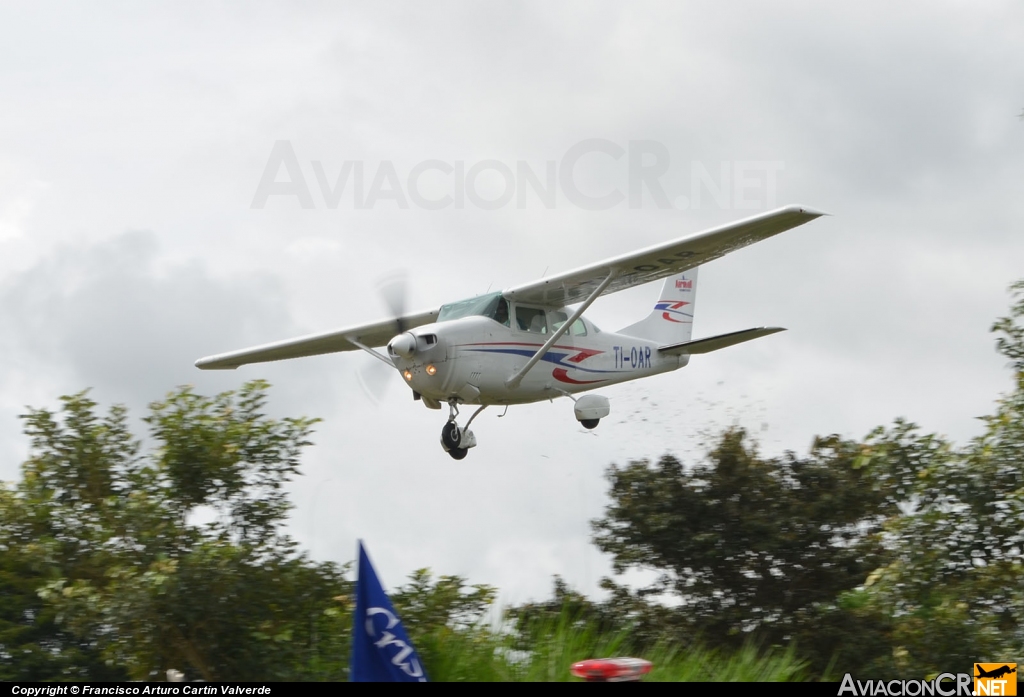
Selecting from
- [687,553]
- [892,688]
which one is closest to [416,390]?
Answer: [687,553]

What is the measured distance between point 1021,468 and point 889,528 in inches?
70.0

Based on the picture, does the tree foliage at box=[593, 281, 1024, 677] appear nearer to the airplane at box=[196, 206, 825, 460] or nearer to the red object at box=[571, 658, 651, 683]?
the airplane at box=[196, 206, 825, 460]

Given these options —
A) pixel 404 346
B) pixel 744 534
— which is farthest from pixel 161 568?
pixel 744 534

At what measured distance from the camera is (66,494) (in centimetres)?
1614

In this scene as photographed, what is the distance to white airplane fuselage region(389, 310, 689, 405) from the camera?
1451cm

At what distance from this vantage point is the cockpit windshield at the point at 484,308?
15392 millimetres

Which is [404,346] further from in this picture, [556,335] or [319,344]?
[319,344]

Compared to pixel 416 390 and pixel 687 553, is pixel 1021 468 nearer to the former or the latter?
pixel 687 553

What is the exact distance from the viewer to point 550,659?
937 centimetres

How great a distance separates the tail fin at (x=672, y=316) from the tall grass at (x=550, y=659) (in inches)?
382

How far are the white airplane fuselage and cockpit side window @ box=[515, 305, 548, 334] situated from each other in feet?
0.29

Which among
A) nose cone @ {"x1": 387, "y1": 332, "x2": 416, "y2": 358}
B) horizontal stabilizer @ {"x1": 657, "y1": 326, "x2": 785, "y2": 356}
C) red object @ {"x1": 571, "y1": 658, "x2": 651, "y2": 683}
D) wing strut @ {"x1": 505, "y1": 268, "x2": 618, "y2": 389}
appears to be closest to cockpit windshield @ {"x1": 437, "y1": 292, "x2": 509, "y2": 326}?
wing strut @ {"x1": 505, "y1": 268, "x2": 618, "y2": 389}

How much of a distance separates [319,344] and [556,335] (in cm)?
499

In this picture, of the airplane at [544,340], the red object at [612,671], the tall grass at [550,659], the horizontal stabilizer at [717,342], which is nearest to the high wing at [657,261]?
the airplane at [544,340]
